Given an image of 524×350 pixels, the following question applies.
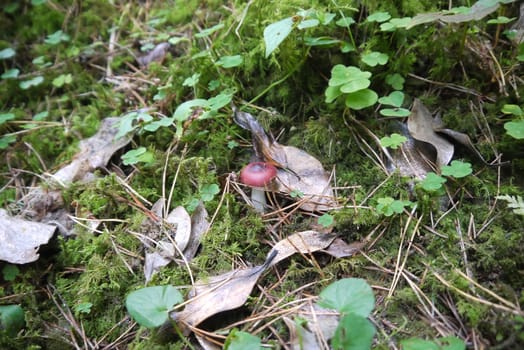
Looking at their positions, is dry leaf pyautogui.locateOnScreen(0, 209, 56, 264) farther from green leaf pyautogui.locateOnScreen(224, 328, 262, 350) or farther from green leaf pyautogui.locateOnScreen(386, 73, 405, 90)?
green leaf pyautogui.locateOnScreen(386, 73, 405, 90)

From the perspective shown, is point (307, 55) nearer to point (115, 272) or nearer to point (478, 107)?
point (478, 107)

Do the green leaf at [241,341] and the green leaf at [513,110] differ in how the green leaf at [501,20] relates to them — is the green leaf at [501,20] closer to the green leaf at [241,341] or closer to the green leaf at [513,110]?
the green leaf at [513,110]

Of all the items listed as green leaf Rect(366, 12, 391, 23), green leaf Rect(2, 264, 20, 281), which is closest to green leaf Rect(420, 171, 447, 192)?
green leaf Rect(366, 12, 391, 23)

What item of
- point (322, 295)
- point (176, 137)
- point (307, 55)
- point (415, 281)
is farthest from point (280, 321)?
point (307, 55)

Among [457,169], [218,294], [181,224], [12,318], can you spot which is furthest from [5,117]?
[457,169]

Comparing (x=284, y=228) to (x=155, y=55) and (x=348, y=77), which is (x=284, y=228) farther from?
(x=155, y=55)

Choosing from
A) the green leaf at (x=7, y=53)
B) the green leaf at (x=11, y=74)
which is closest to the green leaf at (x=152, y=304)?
the green leaf at (x=11, y=74)
